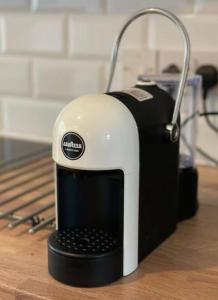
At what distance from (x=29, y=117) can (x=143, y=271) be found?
0.74 m

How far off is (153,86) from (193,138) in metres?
0.26

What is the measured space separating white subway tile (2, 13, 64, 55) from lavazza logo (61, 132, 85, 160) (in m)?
0.66

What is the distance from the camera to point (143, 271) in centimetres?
66

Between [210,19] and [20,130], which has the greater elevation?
[210,19]

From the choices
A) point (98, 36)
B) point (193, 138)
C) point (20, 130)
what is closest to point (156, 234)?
point (193, 138)

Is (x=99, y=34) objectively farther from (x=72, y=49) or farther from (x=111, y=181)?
(x=111, y=181)

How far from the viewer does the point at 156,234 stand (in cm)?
73

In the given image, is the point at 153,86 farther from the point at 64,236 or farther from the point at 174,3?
the point at 174,3

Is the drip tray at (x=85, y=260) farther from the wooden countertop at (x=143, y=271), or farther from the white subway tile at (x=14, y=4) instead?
the white subway tile at (x=14, y=4)

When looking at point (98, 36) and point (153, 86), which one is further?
point (98, 36)

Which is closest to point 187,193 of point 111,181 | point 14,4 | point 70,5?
point 111,181

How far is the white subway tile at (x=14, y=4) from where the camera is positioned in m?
1.26

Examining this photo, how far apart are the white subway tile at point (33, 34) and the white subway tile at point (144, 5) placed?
5.5 inches

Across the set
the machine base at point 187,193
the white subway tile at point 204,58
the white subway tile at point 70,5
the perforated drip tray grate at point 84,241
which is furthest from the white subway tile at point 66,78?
the perforated drip tray grate at point 84,241
